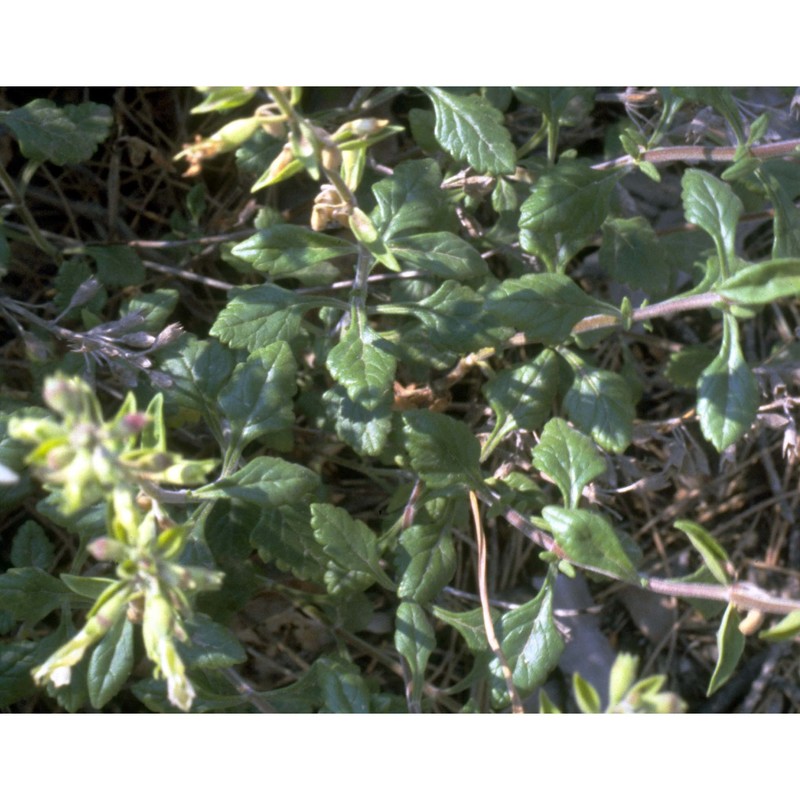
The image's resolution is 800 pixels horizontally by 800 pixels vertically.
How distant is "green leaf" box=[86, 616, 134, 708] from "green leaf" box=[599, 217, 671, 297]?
60.8 inches

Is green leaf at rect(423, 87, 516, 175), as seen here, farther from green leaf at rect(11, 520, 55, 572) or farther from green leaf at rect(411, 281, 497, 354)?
green leaf at rect(11, 520, 55, 572)

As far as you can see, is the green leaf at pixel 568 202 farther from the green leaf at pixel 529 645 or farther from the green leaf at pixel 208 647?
the green leaf at pixel 208 647

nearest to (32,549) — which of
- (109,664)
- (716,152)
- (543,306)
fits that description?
(109,664)

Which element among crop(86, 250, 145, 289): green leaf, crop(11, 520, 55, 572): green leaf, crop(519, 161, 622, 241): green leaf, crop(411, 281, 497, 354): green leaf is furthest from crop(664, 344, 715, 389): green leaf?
crop(11, 520, 55, 572): green leaf

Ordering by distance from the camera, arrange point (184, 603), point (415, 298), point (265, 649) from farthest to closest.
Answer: point (265, 649) < point (415, 298) < point (184, 603)

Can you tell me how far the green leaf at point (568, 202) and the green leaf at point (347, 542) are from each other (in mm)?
820

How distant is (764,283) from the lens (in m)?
1.85

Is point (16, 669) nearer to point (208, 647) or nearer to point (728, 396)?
point (208, 647)

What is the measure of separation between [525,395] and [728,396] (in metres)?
0.47

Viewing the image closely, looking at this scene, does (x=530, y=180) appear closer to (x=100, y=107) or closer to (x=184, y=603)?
(x=100, y=107)

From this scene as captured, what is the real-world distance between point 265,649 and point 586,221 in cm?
155

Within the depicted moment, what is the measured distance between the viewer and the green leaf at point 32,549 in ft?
7.64

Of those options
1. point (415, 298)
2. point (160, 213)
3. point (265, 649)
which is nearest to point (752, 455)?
point (415, 298)

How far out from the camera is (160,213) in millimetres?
3051
